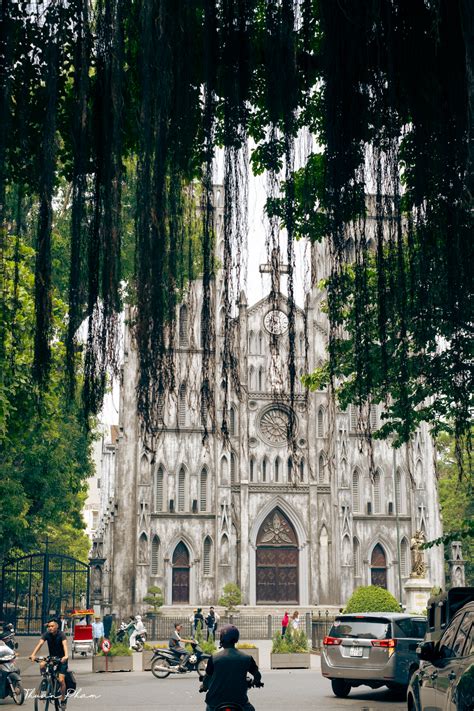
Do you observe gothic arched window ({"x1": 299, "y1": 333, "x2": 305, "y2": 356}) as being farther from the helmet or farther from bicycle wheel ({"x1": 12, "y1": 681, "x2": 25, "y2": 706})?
bicycle wheel ({"x1": 12, "y1": 681, "x2": 25, "y2": 706})

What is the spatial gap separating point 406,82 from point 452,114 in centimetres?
20

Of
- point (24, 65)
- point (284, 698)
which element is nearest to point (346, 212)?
point (24, 65)

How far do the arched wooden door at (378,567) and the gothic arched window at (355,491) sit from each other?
2.30 m

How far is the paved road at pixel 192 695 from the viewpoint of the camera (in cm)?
1472

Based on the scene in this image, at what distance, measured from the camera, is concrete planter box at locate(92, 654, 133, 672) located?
76.4ft

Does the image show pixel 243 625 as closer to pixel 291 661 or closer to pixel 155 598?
pixel 155 598

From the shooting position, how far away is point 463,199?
3420 mm

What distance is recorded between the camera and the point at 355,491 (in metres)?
50.7

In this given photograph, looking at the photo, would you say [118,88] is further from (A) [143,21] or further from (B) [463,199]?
(B) [463,199]

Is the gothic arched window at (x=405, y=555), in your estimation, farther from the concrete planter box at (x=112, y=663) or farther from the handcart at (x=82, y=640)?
the concrete planter box at (x=112, y=663)

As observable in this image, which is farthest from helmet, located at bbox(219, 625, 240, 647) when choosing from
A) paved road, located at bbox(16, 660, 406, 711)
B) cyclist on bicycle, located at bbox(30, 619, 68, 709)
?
paved road, located at bbox(16, 660, 406, 711)

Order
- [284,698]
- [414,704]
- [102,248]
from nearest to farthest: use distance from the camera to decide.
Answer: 1. [102,248]
2. [414,704]
3. [284,698]

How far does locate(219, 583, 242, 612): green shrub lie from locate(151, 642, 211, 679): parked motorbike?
941 inches

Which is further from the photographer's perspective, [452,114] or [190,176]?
[452,114]
